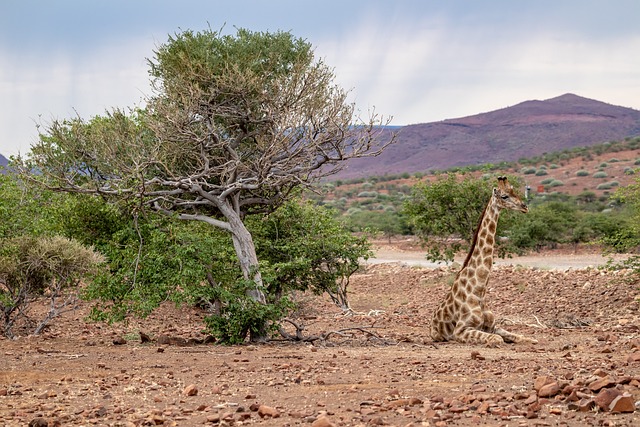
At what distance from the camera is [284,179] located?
486 inches

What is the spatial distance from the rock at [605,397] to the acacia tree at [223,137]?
6.77 m

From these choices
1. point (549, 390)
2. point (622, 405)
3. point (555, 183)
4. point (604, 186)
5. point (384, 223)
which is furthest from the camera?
point (555, 183)

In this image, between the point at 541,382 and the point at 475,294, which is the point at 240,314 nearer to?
the point at 475,294

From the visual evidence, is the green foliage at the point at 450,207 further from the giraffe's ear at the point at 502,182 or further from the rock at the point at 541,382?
the rock at the point at 541,382

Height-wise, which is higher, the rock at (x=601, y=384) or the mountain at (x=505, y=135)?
the mountain at (x=505, y=135)

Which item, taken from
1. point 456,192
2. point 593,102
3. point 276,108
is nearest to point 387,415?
point 276,108

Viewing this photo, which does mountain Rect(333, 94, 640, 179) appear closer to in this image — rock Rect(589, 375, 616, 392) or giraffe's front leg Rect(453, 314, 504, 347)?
giraffe's front leg Rect(453, 314, 504, 347)

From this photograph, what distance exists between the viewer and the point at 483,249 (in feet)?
40.8

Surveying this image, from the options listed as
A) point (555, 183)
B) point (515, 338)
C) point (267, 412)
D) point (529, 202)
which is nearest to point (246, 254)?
point (515, 338)

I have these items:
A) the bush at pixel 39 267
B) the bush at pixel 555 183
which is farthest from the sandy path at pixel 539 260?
the bush at pixel 555 183

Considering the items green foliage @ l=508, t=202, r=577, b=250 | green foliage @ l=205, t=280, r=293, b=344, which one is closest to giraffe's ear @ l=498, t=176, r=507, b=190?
green foliage @ l=205, t=280, r=293, b=344

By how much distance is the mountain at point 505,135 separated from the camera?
497 ft

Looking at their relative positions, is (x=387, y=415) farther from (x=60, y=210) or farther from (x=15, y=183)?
(x=15, y=183)

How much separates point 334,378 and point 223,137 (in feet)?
20.1
